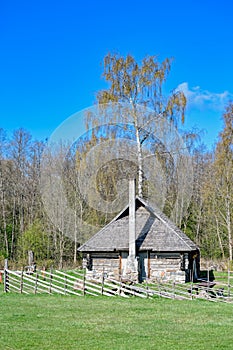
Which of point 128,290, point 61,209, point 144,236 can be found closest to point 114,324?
point 128,290

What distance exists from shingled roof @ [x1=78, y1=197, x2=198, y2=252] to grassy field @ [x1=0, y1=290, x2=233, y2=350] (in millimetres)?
6158

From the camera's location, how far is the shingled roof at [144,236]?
73.6ft

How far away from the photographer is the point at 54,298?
17.0 m

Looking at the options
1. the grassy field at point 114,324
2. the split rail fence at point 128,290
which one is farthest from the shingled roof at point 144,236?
the grassy field at point 114,324

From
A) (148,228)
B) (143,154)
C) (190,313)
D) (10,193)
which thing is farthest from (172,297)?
(10,193)

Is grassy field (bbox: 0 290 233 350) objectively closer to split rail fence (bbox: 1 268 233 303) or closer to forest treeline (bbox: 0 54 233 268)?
split rail fence (bbox: 1 268 233 303)

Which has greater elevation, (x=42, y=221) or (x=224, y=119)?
(x=224, y=119)

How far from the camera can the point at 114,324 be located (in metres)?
11.5

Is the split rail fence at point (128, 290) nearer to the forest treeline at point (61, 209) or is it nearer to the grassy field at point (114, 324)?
the grassy field at point (114, 324)

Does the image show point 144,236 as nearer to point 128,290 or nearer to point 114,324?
point 128,290

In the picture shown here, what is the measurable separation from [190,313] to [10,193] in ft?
86.3

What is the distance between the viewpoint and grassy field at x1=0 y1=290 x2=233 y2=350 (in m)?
9.29

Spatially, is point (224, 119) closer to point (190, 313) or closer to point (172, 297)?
point (172, 297)

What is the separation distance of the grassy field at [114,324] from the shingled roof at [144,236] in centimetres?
616
